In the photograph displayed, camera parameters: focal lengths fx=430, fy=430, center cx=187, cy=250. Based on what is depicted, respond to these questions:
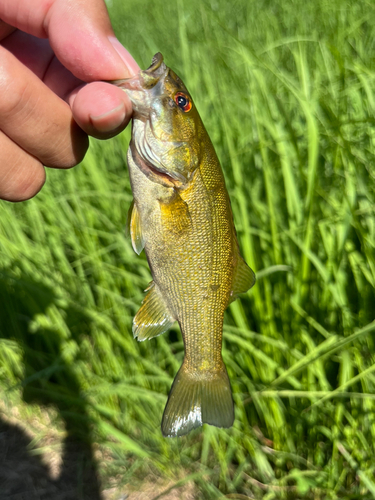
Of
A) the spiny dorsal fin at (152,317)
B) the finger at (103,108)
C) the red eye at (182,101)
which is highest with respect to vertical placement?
the finger at (103,108)

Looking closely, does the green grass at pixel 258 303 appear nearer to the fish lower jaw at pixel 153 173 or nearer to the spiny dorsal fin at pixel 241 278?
the spiny dorsal fin at pixel 241 278

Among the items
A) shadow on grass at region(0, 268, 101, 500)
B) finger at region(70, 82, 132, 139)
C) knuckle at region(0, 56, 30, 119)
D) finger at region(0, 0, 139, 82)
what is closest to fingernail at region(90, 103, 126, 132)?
finger at region(70, 82, 132, 139)

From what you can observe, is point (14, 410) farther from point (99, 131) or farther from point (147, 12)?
point (147, 12)

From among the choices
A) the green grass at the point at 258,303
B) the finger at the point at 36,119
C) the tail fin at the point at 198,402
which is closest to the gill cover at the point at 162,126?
the finger at the point at 36,119

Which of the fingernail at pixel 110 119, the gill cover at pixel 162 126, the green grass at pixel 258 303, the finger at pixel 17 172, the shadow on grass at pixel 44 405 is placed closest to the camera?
the fingernail at pixel 110 119

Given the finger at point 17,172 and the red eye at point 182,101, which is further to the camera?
the finger at point 17,172

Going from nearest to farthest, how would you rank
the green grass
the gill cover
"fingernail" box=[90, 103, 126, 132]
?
"fingernail" box=[90, 103, 126, 132], the gill cover, the green grass

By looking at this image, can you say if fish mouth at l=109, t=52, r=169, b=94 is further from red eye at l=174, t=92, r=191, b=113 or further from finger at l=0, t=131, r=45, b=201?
finger at l=0, t=131, r=45, b=201
